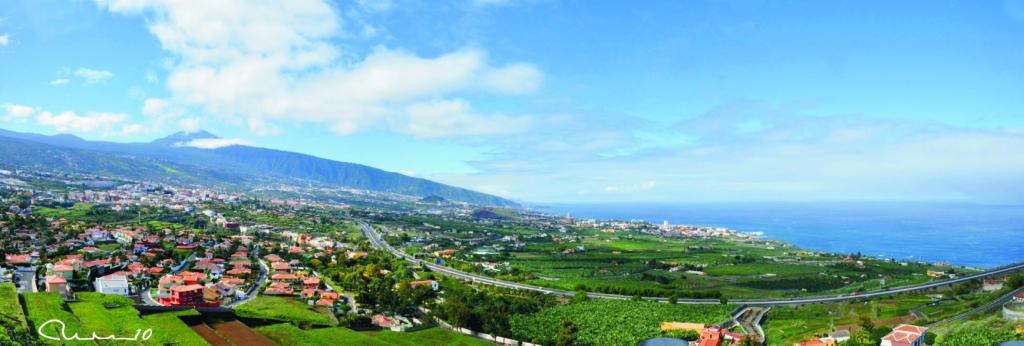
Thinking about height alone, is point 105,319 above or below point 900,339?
below

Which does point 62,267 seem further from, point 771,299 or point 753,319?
point 771,299

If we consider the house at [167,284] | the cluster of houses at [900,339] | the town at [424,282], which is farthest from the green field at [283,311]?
the cluster of houses at [900,339]

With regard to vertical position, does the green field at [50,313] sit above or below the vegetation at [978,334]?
below

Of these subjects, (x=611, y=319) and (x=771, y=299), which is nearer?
(x=611, y=319)

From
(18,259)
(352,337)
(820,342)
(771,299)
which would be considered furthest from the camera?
(771,299)

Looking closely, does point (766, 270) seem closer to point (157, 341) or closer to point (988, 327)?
point (988, 327)

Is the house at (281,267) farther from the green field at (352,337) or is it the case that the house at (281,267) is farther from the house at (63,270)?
the green field at (352,337)

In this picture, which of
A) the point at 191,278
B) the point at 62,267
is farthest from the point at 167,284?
the point at 62,267
